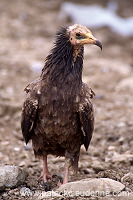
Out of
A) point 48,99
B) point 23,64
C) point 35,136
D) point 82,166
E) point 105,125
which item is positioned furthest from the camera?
point 23,64

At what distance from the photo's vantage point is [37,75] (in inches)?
415

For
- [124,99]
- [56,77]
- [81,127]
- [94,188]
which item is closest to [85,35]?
[56,77]

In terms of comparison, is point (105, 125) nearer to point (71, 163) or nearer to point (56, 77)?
point (71, 163)

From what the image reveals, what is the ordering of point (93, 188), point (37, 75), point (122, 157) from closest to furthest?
1. point (93, 188)
2. point (122, 157)
3. point (37, 75)

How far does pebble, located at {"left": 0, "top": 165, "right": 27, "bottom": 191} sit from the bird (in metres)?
0.53

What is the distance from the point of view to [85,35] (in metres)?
4.99

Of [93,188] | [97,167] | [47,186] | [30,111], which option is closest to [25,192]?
[47,186]

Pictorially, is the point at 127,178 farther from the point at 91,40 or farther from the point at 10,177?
the point at 91,40

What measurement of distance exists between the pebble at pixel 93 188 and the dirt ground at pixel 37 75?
42 centimetres

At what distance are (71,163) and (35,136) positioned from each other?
0.66 metres

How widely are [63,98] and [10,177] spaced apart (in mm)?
1226

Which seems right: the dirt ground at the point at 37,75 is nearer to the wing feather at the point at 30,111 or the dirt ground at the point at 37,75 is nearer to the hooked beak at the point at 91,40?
the wing feather at the point at 30,111

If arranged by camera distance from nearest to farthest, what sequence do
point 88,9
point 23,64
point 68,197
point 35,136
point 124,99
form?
point 68,197 < point 35,136 < point 124,99 < point 23,64 < point 88,9

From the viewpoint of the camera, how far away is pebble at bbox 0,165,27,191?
16.0 feet
